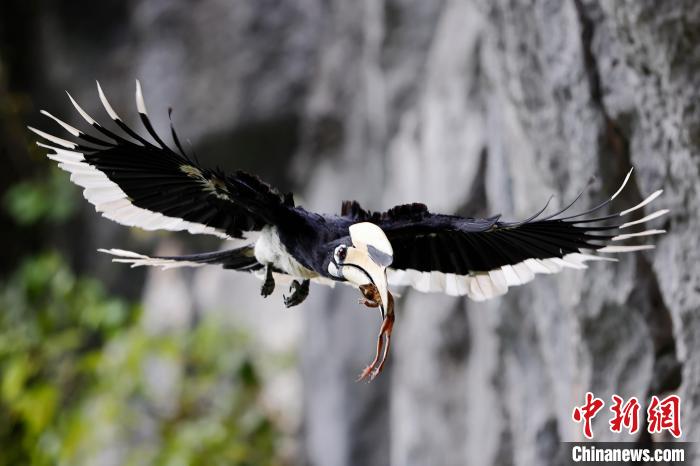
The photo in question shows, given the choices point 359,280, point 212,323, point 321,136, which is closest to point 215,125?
point 321,136

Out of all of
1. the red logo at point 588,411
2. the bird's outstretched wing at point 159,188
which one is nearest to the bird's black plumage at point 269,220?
the bird's outstretched wing at point 159,188

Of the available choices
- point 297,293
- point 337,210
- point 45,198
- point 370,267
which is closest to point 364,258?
point 370,267

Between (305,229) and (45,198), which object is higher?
(45,198)

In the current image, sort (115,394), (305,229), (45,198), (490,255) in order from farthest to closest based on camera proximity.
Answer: (45,198) < (115,394) < (490,255) < (305,229)

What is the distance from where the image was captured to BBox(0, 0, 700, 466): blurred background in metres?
1.66

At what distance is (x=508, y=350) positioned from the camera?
87.6 inches

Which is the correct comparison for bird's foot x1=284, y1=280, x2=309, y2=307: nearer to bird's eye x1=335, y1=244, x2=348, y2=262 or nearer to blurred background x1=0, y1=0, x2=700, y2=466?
bird's eye x1=335, y1=244, x2=348, y2=262

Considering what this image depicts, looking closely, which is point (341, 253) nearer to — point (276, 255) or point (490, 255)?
point (276, 255)

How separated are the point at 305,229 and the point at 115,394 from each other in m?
2.47

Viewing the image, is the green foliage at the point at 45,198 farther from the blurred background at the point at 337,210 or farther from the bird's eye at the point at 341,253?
the bird's eye at the point at 341,253

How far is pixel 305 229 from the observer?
3.93 ft

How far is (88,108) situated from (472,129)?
2.62m

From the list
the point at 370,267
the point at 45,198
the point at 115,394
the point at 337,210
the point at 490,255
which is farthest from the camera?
the point at 45,198

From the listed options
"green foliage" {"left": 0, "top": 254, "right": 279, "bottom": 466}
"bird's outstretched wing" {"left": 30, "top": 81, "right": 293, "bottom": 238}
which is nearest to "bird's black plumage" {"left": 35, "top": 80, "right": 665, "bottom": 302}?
"bird's outstretched wing" {"left": 30, "top": 81, "right": 293, "bottom": 238}
